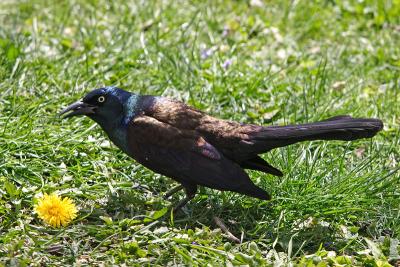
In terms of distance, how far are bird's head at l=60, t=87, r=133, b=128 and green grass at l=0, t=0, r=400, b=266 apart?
1.12 ft

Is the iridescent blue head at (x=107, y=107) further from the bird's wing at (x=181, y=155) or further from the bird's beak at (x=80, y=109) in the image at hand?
the bird's wing at (x=181, y=155)

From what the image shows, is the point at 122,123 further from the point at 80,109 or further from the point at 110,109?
the point at 80,109

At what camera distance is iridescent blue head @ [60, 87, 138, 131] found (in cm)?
499

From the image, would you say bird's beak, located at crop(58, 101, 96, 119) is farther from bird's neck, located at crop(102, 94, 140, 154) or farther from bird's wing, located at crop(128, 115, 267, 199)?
bird's wing, located at crop(128, 115, 267, 199)

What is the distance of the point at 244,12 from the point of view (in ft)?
25.9

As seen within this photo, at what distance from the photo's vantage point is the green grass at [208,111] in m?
4.57

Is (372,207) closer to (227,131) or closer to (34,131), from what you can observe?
(227,131)

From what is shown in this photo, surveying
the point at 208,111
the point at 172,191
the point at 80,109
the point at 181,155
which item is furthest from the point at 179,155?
the point at 208,111

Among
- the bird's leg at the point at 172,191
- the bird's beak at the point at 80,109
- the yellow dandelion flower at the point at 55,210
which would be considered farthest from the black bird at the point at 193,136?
the yellow dandelion flower at the point at 55,210

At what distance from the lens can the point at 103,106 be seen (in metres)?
5.01

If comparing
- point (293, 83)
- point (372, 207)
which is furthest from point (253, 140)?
point (293, 83)

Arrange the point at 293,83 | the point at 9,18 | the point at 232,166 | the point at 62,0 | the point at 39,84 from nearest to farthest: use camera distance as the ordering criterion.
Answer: the point at 232,166 < the point at 39,84 < the point at 293,83 < the point at 9,18 < the point at 62,0

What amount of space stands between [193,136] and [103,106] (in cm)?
Answer: 58

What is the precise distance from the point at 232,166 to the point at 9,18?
11.1 ft
